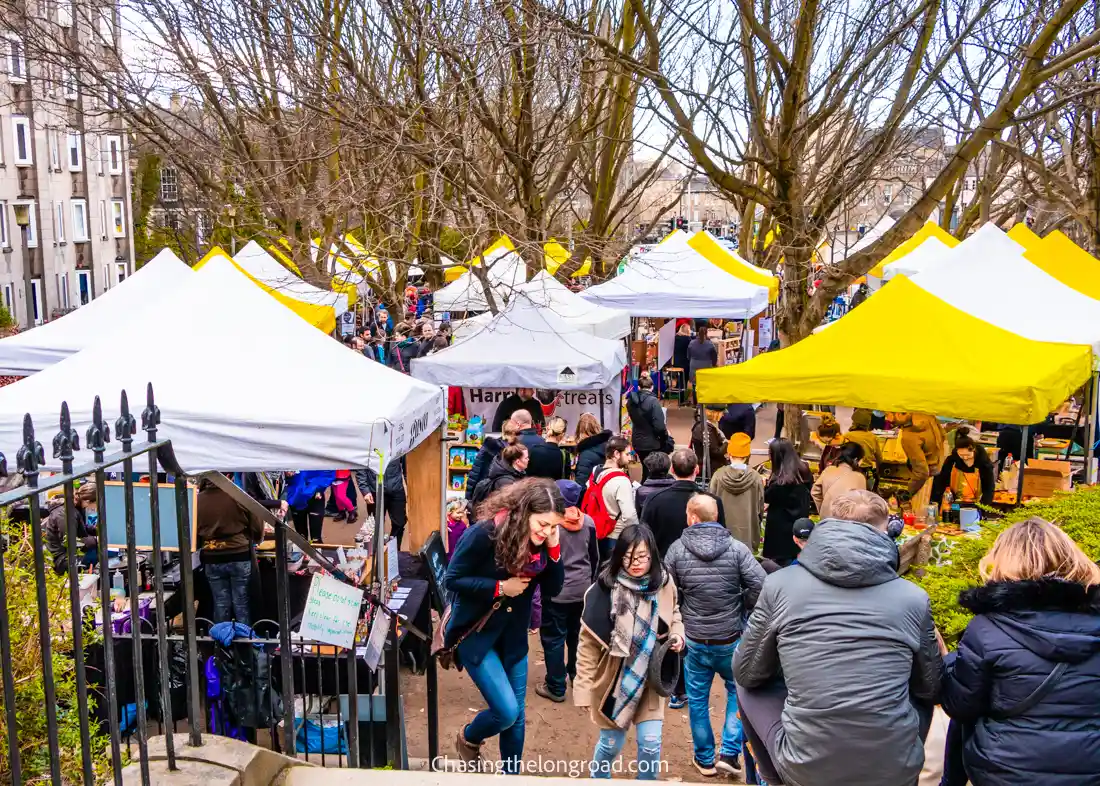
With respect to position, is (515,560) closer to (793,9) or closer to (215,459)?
(215,459)

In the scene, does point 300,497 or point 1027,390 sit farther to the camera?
point 300,497

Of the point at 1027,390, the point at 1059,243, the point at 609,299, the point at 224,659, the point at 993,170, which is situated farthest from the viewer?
the point at 993,170

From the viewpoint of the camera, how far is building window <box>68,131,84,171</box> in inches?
1689

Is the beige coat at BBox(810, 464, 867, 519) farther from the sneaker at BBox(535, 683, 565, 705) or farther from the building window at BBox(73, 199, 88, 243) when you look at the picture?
the building window at BBox(73, 199, 88, 243)

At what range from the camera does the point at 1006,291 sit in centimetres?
1239

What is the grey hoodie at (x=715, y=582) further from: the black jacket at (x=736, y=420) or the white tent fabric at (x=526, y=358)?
the black jacket at (x=736, y=420)

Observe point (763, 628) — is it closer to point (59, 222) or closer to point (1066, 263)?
point (1066, 263)

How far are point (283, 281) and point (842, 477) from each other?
427 inches

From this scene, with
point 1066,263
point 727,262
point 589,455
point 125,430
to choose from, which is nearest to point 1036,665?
point 125,430

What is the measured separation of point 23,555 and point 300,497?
605cm

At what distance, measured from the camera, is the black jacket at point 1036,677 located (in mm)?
3326

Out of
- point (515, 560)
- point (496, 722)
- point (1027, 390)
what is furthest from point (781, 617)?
point (1027, 390)

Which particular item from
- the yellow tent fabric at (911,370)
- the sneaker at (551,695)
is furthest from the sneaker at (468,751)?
the yellow tent fabric at (911,370)

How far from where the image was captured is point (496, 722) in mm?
5289
